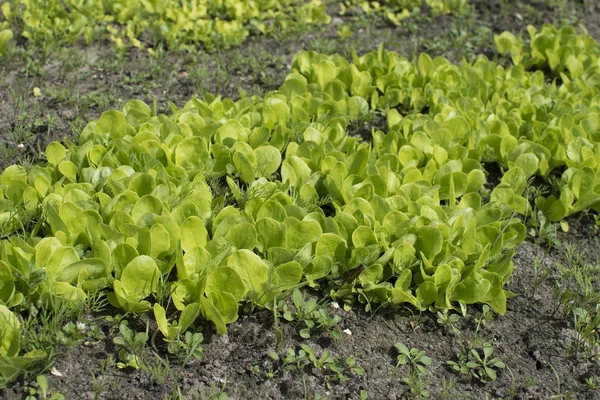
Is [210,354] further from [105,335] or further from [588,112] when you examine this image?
[588,112]

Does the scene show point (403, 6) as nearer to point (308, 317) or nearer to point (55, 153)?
point (55, 153)

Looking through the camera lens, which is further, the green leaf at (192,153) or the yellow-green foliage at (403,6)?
the yellow-green foliage at (403,6)

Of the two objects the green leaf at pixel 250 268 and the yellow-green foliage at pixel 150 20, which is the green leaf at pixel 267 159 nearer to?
the green leaf at pixel 250 268

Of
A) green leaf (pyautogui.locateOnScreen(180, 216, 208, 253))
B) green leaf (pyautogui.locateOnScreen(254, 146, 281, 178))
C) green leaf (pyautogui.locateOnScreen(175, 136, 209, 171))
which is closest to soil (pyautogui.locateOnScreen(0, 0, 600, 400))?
green leaf (pyautogui.locateOnScreen(180, 216, 208, 253))

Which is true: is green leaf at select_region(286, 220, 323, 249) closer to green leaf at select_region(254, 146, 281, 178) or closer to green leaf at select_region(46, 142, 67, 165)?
green leaf at select_region(254, 146, 281, 178)

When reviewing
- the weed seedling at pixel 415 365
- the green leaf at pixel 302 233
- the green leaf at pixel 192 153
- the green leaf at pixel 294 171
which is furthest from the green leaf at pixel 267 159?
the weed seedling at pixel 415 365

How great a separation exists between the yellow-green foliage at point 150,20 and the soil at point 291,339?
15.3 inches

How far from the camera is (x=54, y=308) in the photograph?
239 centimetres

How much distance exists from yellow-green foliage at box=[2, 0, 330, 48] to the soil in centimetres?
→ 39

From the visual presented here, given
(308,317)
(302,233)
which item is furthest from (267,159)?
(308,317)

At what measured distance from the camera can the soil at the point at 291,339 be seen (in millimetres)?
2422

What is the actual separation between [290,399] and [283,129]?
5.50 feet

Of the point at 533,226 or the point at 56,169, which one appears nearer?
the point at 56,169

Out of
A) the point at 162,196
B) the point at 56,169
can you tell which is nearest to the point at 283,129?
the point at 162,196
